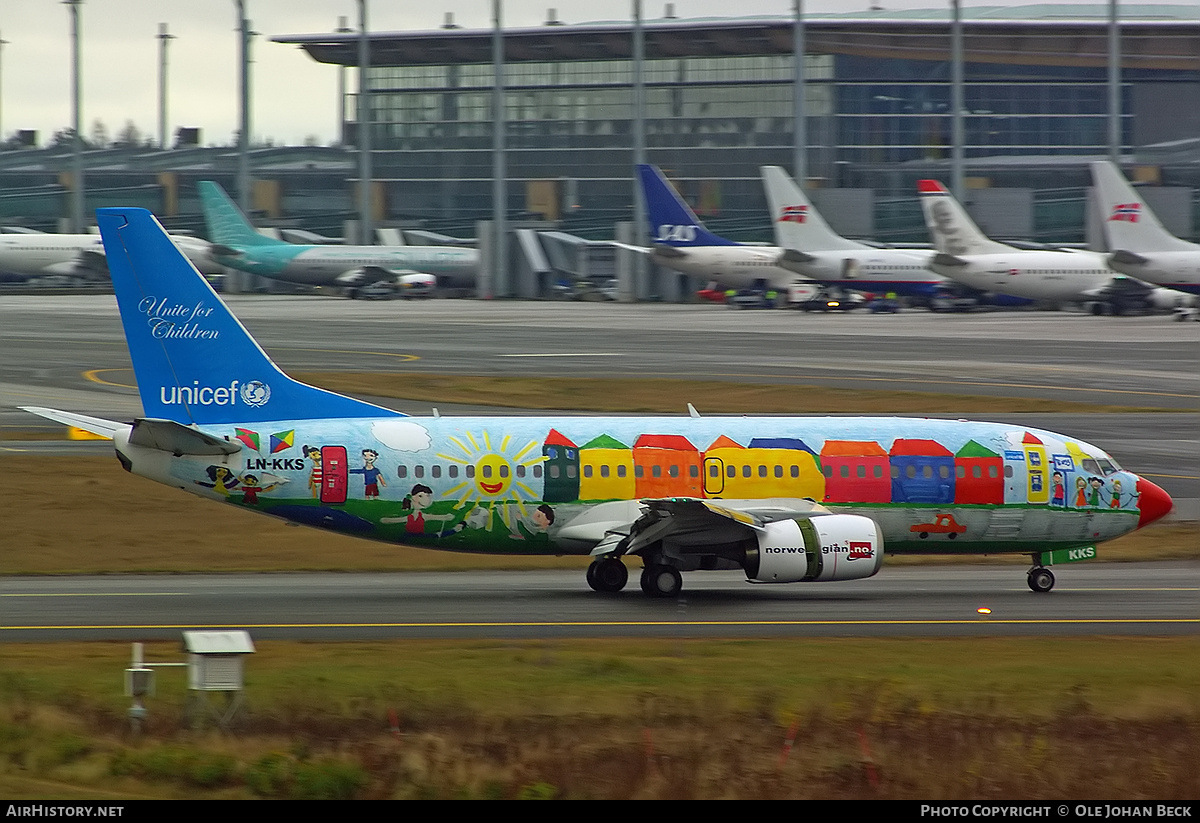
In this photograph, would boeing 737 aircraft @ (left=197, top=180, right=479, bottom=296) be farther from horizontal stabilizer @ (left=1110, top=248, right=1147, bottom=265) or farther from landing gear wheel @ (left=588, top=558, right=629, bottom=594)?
landing gear wheel @ (left=588, top=558, right=629, bottom=594)

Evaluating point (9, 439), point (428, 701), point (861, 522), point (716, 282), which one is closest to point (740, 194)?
point (716, 282)

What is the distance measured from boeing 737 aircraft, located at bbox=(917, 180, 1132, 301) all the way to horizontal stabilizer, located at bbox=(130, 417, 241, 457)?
78381 millimetres

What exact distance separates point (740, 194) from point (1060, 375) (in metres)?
69.8

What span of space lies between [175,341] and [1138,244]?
3112 inches

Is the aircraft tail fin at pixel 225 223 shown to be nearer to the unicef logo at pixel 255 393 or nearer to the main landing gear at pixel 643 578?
the unicef logo at pixel 255 393

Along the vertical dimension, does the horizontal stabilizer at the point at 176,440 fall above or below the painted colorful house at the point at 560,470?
above

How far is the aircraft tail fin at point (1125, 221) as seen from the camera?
95.6 m

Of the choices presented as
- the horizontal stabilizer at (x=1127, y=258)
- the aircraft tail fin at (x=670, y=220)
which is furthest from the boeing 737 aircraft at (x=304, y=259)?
the horizontal stabilizer at (x=1127, y=258)

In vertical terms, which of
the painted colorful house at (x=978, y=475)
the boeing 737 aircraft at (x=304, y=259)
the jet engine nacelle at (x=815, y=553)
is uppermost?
the boeing 737 aircraft at (x=304, y=259)

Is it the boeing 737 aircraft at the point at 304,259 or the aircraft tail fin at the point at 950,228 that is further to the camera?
the boeing 737 aircraft at the point at 304,259

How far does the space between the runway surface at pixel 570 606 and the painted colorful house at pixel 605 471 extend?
215 cm

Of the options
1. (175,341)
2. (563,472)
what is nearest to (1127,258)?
(563,472)

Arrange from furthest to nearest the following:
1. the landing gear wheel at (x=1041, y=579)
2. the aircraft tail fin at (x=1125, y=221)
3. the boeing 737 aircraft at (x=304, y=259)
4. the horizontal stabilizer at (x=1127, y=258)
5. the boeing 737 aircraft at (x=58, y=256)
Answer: the boeing 737 aircraft at (x=58, y=256) → the boeing 737 aircraft at (x=304, y=259) → the aircraft tail fin at (x=1125, y=221) → the horizontal stabilizer at (x=1127, y=258) → the landing gear wheel at (x=1041, y=579)

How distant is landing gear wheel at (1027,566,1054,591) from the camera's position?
3212 cm
